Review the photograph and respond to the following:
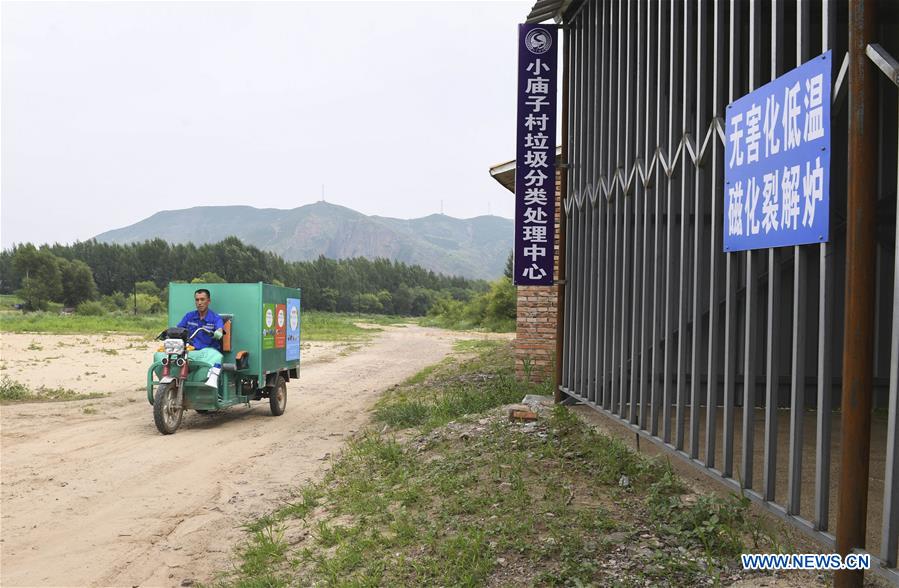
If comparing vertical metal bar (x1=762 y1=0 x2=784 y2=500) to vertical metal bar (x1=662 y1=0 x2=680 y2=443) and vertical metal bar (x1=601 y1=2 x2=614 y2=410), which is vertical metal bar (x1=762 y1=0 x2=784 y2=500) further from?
vertical metal bar (x1=601 y1=2 x2=614 y2=410)

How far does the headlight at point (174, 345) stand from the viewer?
30.9 ft

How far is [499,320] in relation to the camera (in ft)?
137

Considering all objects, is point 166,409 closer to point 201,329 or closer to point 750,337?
point 201,329

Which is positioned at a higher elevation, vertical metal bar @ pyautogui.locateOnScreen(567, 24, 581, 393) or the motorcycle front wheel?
vertical metal bar @ pyautogui.locateOnScreen(567, 24, 581, 393)

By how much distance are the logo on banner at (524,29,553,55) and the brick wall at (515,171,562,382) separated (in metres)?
3.27

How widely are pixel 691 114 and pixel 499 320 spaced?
121 ft

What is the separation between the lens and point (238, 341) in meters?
10.2

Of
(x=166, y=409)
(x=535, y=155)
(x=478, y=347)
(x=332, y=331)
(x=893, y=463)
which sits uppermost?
Answer: (x=535, y=155)

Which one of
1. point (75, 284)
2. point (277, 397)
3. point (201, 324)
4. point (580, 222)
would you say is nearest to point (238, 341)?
point (201, 324)

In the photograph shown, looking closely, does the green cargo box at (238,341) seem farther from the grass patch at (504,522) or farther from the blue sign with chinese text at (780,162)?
the blue sign with chinese text at (780,162)

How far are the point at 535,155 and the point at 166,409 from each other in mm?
5415

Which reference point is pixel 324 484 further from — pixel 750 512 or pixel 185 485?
pixel 750 512

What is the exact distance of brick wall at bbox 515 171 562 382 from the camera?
36.3 feet

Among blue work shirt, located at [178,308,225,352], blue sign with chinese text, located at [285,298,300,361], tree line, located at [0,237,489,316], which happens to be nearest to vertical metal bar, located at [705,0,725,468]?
blue work shirt, located at [178,308,225,352]
